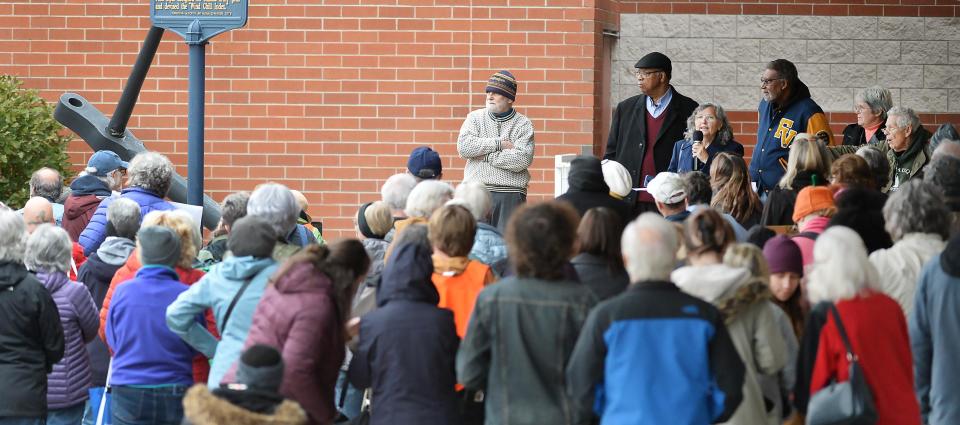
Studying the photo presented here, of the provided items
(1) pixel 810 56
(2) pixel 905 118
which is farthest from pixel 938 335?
(1) pixel 810 56

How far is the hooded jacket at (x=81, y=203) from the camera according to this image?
9.86 meters

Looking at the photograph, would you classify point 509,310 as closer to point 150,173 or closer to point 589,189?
point 589,189

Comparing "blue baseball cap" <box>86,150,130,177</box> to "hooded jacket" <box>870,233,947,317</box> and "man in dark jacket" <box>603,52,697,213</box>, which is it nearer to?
"man in dark jacket" <box>603,52,697,213</box>

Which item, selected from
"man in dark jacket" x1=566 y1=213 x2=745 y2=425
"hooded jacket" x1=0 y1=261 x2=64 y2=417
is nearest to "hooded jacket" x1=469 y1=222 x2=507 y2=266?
"man in dark jacket" x1=566 y1=213 x2=745 y2=425

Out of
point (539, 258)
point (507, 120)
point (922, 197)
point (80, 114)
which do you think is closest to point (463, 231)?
point (539, 258)

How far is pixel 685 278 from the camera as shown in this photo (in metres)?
6.12

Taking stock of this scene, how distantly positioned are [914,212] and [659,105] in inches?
175

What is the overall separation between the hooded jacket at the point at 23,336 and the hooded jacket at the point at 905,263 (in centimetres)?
402

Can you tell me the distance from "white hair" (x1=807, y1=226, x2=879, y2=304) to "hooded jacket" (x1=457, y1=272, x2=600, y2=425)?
3.05ft

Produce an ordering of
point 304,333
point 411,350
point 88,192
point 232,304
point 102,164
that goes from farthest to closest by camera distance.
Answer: point 102,164 → point 88,192 → point 232,304 → point 411,350 → point 304,333

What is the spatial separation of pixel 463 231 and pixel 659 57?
16.1 feet

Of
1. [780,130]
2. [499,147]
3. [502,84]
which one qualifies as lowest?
[499,147]

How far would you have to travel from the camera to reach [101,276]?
27.5 ft

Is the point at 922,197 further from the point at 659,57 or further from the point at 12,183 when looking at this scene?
the point at 12,183
